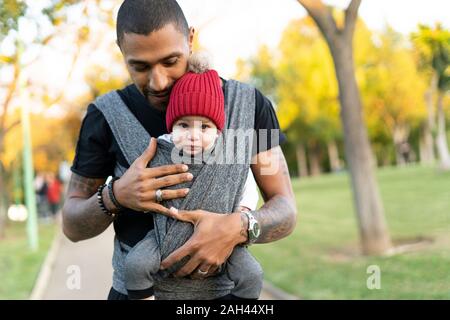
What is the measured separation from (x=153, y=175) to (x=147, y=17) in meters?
0.57

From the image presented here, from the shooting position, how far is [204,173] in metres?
2.18

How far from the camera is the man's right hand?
215 cm

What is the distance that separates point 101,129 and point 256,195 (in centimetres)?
65

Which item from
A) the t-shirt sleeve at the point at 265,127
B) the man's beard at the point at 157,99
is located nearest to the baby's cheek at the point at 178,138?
the man's beard at the point at 157,99

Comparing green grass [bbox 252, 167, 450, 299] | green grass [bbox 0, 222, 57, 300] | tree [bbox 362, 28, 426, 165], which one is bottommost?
green grass [bbox 252, 167, 450, 299]

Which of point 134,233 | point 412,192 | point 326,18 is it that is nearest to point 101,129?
point 134,233

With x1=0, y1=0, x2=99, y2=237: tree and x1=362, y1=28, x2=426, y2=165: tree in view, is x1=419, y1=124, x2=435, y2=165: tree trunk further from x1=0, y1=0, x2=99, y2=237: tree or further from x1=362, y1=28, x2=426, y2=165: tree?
x1=0, y1=0, x2=99, y2=237: tree

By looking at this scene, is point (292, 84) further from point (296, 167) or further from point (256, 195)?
point (256, 195)

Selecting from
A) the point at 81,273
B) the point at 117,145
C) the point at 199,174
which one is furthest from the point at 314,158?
the point at 199,174

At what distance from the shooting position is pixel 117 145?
2334 mm

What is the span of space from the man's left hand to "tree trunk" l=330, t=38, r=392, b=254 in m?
7.80

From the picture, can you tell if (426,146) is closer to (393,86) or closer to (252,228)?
(393,86)

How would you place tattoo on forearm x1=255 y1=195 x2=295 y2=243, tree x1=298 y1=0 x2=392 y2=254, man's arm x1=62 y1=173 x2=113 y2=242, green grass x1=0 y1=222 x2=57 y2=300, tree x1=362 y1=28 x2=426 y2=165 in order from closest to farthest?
tattoo on forearm x1=255 y1=195 x2=295 y2=243, man's arm x1=62 y1=173 x2=113 y2=242, green grass x1=0 y1=222 x2=57 y2=300, tree x1=298 y1=0 x2=392 y2=254, tree x1=362 y1=28 x2=426 y2=165

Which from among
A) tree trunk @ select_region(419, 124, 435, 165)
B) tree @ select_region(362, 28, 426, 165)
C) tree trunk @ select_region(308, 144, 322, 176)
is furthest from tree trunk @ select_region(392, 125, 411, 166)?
tree trunk @ select_region(308, 144, 322, 176)
